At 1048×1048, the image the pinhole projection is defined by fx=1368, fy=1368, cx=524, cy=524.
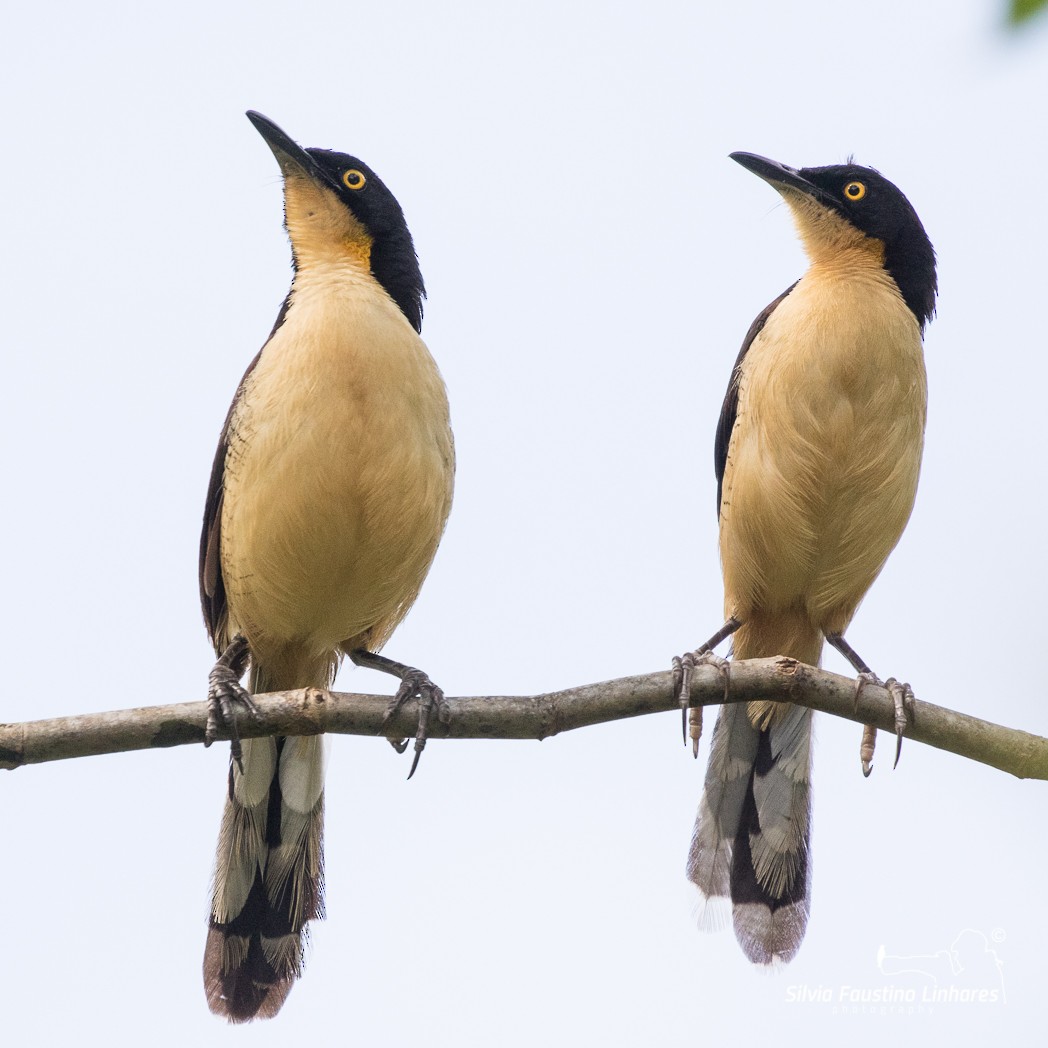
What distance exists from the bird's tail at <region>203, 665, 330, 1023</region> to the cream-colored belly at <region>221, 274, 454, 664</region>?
0.63 metres

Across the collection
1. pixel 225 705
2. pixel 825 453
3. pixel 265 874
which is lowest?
pixel 265 874

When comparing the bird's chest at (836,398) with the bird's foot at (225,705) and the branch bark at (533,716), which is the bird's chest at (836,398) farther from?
the bird's foot at (225,705)

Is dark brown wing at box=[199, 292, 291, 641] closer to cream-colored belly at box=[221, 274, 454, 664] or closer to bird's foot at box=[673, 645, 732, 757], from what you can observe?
cream-colored belly at box=[221, 274, 454, 664]

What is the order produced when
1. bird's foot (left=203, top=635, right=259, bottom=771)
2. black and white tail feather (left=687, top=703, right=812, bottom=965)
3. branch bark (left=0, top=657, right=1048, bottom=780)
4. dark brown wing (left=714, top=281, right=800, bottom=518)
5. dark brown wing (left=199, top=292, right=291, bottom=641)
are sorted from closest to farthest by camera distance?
1. branch bark (left=0, top=657, right=1048, bottom=780)
2. bird's foot (left=203, top=635, right=259, bottom=771)
3. dark brown wing (left=199, top=292, right=291, bottom=641)
4. black and white tail feather (left=687, top=703, right=812, bottom=965)
5. dark brown wing (left=714, top=281, right=800, bottom=518)

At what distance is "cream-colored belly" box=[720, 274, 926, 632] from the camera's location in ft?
25.8

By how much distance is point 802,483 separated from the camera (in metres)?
7.88

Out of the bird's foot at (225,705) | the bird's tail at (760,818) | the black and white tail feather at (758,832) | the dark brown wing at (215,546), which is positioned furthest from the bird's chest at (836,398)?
the bird's foot at (225,705)

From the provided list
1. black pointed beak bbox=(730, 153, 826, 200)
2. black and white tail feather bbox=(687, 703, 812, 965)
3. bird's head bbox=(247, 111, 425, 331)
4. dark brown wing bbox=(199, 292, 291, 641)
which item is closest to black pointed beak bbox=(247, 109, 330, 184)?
bird's head bbox=(247, 111, 425, 331)

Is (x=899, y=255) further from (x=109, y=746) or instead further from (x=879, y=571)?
(x=109, y=746)

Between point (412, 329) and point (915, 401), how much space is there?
2998 millimetres

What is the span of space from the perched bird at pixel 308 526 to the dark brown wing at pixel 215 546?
0.01 metres

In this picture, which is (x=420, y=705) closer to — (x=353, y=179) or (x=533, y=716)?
(x=533, y=716)

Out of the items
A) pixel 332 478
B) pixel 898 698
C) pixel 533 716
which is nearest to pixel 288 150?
pixel 332 478

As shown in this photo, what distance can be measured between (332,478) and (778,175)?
3704 millimetres
